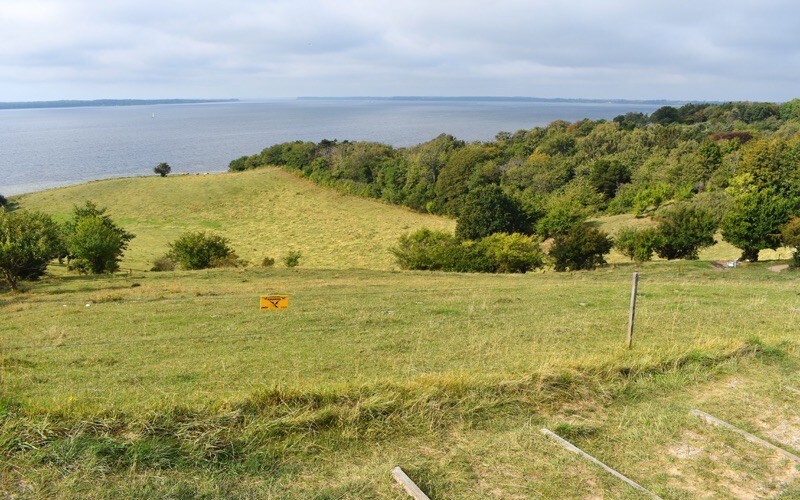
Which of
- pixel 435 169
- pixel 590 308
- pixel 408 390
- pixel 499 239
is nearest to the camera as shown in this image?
pixel 408 390

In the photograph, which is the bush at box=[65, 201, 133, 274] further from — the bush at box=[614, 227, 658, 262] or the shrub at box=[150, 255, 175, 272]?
the bush at box=[614, 227, 658, 262]

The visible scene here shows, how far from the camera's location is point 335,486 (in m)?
4.99

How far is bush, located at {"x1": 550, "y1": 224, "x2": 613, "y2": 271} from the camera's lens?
35.4 metres

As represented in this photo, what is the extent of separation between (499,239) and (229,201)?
5402 centimetres

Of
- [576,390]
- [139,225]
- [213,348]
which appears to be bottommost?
[139,225]

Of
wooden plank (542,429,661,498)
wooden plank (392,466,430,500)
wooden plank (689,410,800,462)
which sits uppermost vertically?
wooden plank (392,466,430,500)

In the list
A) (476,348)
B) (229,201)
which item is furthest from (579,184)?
(476,348)

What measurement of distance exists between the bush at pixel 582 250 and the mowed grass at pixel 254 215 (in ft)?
59.6

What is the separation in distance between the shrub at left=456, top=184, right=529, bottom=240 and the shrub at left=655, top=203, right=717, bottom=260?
17.8 meters

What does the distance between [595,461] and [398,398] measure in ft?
8.29

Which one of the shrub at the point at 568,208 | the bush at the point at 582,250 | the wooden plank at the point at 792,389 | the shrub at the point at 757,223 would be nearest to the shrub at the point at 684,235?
the shrub at the point at 757,223

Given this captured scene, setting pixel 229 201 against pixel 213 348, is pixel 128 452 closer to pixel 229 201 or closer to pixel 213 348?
pixel 213 348

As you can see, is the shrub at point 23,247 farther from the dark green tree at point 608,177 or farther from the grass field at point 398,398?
the dark green tree at point 608,177

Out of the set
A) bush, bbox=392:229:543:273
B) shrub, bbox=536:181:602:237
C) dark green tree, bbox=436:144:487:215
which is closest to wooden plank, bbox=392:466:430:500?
bush, bbox=392:229:543:273
